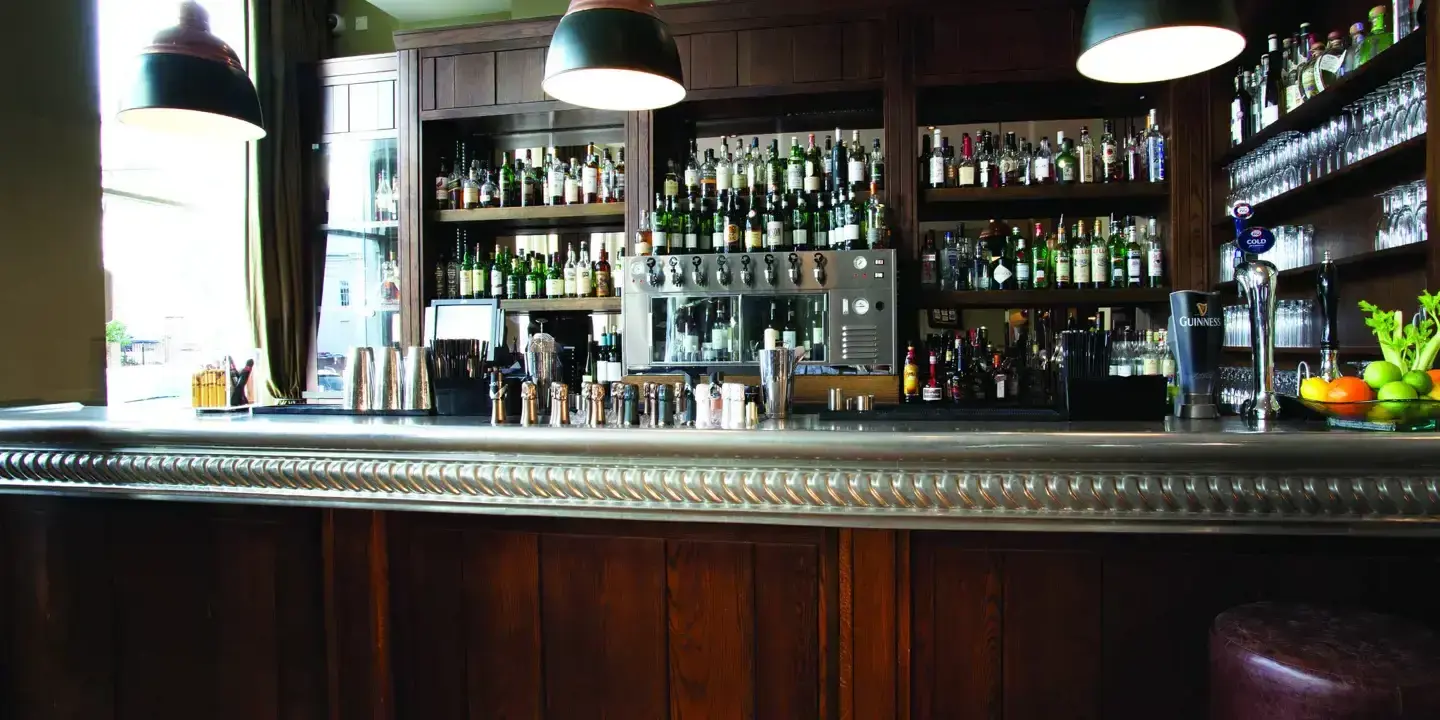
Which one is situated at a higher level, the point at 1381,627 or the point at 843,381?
the point at 843,381

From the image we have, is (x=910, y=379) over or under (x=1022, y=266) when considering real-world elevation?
under

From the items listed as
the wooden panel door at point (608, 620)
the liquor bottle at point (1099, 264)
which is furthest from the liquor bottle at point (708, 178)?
the wooden panel door at point (608, 620)

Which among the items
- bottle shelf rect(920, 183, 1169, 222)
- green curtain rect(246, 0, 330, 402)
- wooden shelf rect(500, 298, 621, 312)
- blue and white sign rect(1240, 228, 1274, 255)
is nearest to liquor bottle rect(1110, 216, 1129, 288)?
bottle shelf rect(920, 183, 1169, 222)

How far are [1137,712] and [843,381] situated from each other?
2.35 metres

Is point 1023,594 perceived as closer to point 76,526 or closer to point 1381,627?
point 1381,627

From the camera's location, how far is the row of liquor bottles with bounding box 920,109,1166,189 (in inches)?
149

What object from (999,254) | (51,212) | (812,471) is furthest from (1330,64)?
(51,212)

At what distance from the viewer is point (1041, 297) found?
3.79 metres

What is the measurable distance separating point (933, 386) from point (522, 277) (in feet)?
7.10

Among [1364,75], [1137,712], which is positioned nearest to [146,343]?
[1137,712]

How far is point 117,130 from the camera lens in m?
3.89

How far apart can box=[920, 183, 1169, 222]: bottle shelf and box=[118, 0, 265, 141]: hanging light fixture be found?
108 inches

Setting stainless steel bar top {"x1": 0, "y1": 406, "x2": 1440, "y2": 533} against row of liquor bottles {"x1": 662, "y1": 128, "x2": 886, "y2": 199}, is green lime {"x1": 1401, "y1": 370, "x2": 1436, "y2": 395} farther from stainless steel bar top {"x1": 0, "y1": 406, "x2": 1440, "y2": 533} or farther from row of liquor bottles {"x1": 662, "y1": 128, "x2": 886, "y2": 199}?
row of liquor bottles {"x1": 662, "y1": 128, "x2": 886, "y2": 199}

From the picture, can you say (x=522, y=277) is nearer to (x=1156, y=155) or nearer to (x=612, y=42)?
(x=612, y=42)
